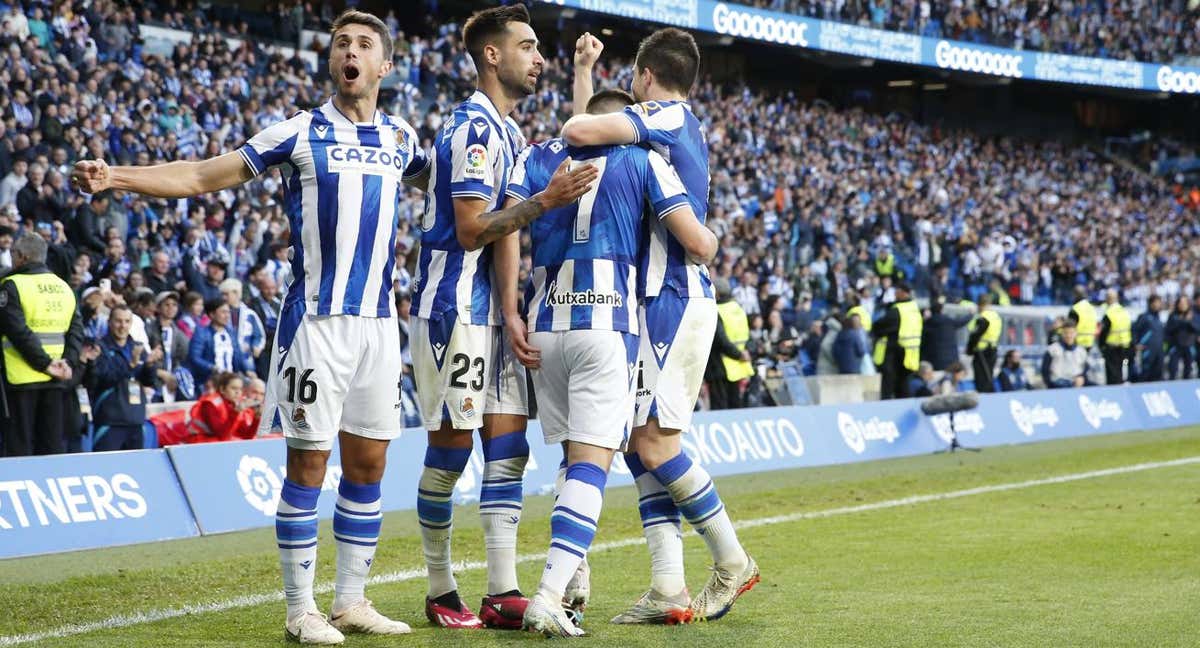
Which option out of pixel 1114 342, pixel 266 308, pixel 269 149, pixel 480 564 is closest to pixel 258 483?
pixel 480 564

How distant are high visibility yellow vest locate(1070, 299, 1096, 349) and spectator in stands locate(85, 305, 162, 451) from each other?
15.8 metres

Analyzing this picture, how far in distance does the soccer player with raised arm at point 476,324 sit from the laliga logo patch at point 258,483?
14.5 feet

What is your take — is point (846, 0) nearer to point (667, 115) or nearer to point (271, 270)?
point (271, 270)

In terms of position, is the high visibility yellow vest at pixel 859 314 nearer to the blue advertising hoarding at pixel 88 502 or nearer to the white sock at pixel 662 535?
the blue advertising hoarding at pixel 88 502

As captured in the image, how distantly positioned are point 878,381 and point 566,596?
14480mm

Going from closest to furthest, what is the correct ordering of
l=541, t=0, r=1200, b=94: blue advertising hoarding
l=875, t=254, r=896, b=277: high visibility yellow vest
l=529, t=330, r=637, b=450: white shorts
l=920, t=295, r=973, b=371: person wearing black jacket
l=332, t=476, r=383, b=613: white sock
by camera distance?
l=529, t=330, r=637, b=450: white shorts
l=332, t=476, r=383, b=613: white sock
l=920, t=295, r=973, b=371: person wearing black jacket
l=875, t=254, r=896, b=277: high visibility yellow vest
l=541, t=0, r=1200, b=94: blue advertising hoarding

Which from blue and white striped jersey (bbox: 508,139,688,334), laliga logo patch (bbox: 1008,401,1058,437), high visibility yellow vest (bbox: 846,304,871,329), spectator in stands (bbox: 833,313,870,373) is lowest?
laliga logo patch (bbox: 1008,401,1058,437)

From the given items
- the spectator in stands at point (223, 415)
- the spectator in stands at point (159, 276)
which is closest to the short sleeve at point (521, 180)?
the spectator in stands at point (223, 415)

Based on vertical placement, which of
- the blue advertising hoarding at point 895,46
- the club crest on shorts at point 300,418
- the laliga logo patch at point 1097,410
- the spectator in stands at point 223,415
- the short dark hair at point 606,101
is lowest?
the laliga logo patch at point 1097,410

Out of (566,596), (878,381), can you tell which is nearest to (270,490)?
(566,596)

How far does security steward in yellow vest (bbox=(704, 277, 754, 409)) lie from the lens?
51.5 feet

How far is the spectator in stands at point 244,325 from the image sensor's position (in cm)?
1327

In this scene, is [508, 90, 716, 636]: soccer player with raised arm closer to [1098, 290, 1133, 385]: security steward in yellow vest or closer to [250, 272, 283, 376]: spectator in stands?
[250, 272, 283, 376]: spectator in stands

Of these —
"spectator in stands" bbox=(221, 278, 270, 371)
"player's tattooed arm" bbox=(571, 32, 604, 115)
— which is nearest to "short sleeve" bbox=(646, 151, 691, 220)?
"player's tattooed arm" bbox=(571, 32, 604, 115)
